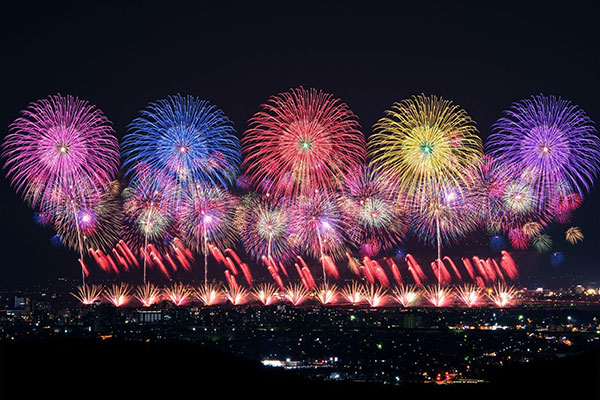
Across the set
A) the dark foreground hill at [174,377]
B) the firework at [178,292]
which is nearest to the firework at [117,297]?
the firework at [178,292]

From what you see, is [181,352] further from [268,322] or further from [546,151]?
[268,322]

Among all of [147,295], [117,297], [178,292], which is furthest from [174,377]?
[178,292]

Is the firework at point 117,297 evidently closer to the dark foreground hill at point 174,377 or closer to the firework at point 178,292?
the firework at point 178,292

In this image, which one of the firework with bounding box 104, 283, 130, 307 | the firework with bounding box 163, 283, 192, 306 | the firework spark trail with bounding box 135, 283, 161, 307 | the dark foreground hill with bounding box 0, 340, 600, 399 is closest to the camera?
the dark foreground hill with bounding box 0, 340, 600, 399

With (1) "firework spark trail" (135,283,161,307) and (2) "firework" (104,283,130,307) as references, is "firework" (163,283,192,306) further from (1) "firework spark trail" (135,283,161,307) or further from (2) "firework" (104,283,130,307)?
(2) "firework" (104,283,130,307)

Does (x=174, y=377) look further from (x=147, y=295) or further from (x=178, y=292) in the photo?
(x=178, y=292)

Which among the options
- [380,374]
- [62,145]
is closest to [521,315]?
[380,374]

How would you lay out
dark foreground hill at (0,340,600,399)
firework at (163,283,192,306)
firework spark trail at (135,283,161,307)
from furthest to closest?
firework at (163,283,192,306) → firework spark trail at (135,283,161,307) → dark foreground hill at (0,340,600,399)

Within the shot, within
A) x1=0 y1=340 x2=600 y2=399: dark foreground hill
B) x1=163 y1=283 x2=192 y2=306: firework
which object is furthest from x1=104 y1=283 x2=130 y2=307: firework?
x1=0 y1=340 x2=600 y2=399: dark foreground hill
